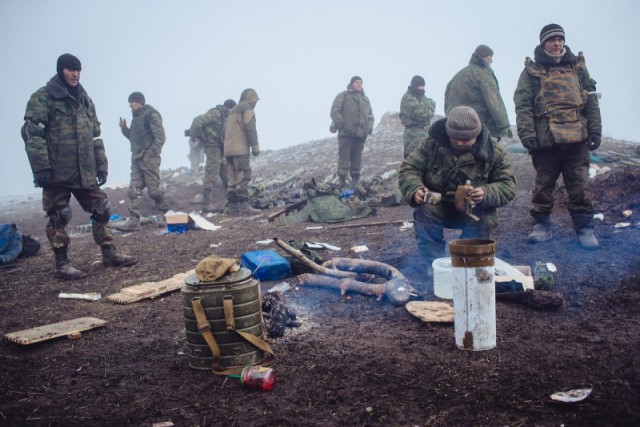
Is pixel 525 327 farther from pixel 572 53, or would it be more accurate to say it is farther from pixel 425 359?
pixel 572 53

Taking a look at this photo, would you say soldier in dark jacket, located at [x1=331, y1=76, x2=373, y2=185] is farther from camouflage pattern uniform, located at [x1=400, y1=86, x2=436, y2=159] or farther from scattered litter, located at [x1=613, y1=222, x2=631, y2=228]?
scattered litter, located at [x1=613, y1=222, x2=631, y2=228]

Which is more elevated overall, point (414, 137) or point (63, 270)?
point (414, 137)

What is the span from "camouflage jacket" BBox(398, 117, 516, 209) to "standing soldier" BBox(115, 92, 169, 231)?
23.2 feet

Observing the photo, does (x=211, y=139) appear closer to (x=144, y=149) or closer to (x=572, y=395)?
(x=144, y=149)

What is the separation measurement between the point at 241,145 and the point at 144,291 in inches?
244

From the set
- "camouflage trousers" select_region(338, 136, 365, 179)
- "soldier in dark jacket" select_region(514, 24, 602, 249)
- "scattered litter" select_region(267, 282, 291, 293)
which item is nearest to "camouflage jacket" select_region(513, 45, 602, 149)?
"soldier in dark jacket" select_region(514, 24, 602, 249)

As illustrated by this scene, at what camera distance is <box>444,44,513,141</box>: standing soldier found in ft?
23.5

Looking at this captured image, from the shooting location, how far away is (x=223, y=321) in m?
2.89

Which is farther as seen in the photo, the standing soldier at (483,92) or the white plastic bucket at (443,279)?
the standing soldier at (483,92)

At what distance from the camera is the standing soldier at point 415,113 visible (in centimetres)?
973

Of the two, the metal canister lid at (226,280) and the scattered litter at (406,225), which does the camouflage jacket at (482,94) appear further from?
the metal canister lid at (226,280)

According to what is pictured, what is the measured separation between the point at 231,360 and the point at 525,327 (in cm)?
201

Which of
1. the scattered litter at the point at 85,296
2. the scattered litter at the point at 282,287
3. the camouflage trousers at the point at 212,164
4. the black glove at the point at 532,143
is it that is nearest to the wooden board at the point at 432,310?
the scattered litter at the point at 282,287

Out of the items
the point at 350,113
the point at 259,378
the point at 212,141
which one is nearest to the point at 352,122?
the point at 350,113
